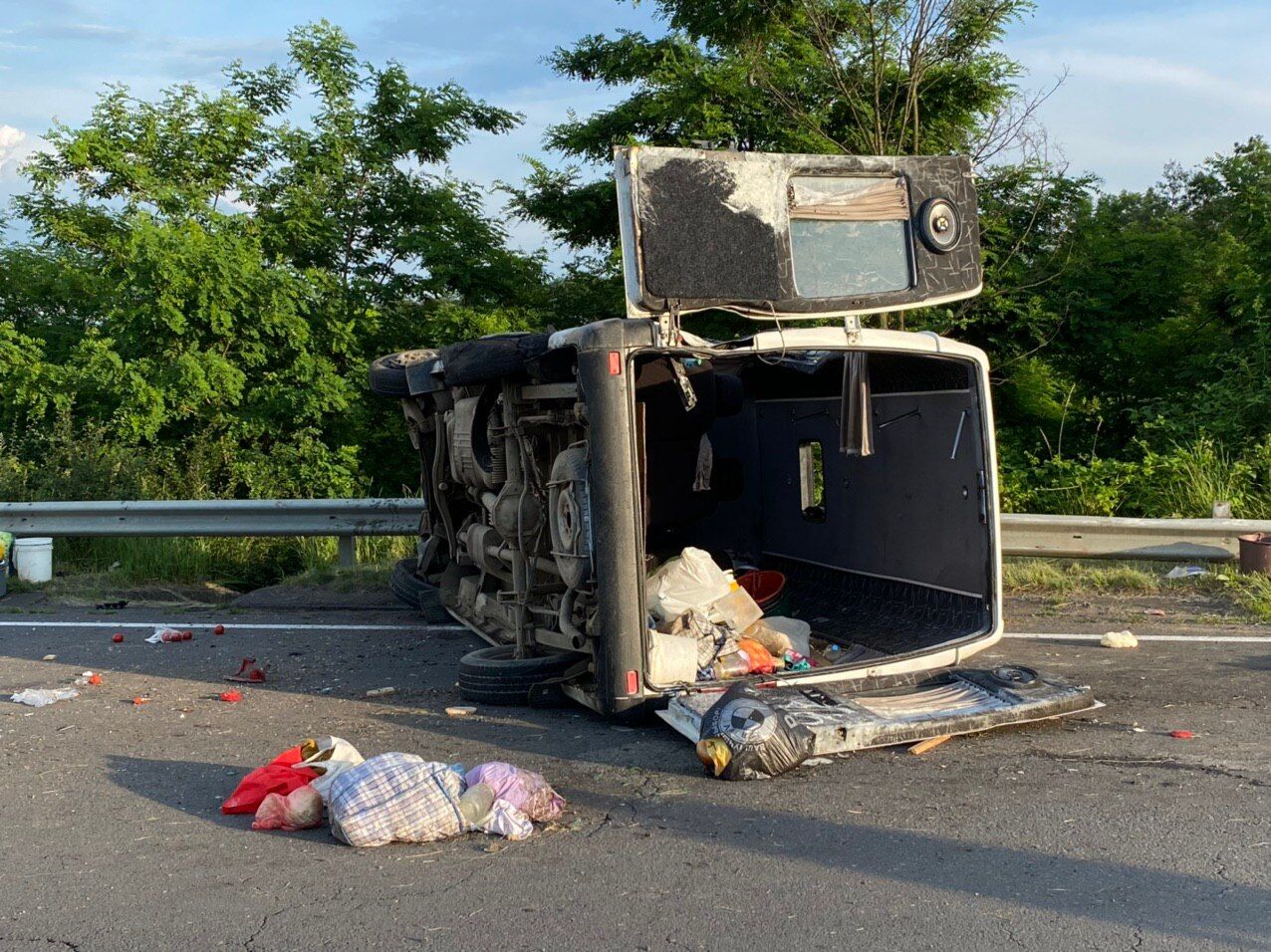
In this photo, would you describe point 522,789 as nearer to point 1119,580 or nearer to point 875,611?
point 875,611

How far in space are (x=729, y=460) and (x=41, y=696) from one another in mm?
4624

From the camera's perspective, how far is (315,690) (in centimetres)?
690

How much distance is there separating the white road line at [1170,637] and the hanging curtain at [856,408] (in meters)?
1.73

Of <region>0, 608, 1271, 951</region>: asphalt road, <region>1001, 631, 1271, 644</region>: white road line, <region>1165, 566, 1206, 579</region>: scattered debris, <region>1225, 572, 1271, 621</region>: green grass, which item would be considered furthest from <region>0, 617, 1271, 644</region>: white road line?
<region>1165, 566, 1206, 579</region>: scattered debris

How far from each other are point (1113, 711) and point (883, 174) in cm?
292

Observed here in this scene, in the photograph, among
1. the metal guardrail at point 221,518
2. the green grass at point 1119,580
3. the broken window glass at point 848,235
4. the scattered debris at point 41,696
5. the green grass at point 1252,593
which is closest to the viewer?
the broken window glass at point 848,235

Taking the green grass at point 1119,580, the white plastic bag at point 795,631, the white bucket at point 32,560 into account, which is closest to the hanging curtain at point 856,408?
the white plastic bag at point 795,631

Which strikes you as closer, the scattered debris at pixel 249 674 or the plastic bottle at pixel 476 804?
the plastic bottle at pixel 476 804

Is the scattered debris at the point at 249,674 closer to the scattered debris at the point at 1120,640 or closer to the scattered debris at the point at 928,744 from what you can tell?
the scattered debris at the point at 928,744

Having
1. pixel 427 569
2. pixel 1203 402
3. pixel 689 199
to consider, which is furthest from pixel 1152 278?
pixel 689 199

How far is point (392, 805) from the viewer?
441 centimetres

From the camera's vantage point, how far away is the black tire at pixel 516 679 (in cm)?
633

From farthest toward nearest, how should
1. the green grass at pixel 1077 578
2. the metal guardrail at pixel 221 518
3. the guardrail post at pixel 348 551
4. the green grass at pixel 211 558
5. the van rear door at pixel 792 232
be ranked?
the green grass at pixel 211 558 → the guardrail post at pixel 348 551 → the metal guardrail at pixel 221 518 → the green grass at pixel 1077 578 → the van rear door at pixel 792 232

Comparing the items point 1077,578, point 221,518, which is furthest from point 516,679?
point 221,518
